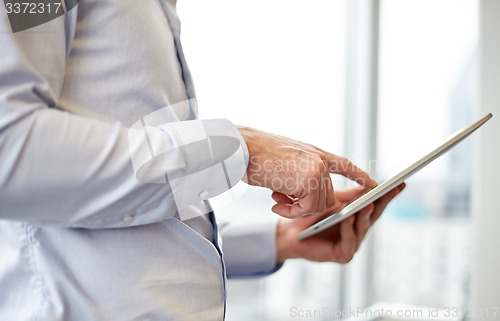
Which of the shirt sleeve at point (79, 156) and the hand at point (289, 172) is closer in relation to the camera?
the shirt sleeve at point (79, 156)

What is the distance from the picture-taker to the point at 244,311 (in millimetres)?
1862

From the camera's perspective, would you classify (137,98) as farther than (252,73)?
No

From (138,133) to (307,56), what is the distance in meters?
1.60

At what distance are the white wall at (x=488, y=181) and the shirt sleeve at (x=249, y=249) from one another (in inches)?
31.7

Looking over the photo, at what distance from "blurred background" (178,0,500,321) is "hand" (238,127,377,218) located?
1140 mm

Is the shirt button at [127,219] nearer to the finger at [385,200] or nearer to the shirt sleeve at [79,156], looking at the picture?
the shirt sleeve at [79,156]

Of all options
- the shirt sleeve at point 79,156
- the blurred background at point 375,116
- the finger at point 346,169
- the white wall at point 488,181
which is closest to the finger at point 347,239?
the finger at point 346,169

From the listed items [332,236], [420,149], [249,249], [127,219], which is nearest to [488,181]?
[420,149]

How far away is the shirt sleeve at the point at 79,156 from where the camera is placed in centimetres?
49

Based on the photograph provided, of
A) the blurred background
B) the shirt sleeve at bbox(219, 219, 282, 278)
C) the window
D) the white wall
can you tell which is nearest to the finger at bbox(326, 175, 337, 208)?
the shirt sleeve at bbox(219, 219, 282, 278)

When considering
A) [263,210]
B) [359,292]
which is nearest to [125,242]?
[263,210]

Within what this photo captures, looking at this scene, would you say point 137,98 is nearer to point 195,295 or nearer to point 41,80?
point 41,80

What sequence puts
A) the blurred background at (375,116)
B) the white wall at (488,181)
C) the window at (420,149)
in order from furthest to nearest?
1. the window at (420,149)
2. the blurred background at (375,116)
3. the white wall at (488,181)

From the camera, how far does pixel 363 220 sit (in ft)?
2.93
